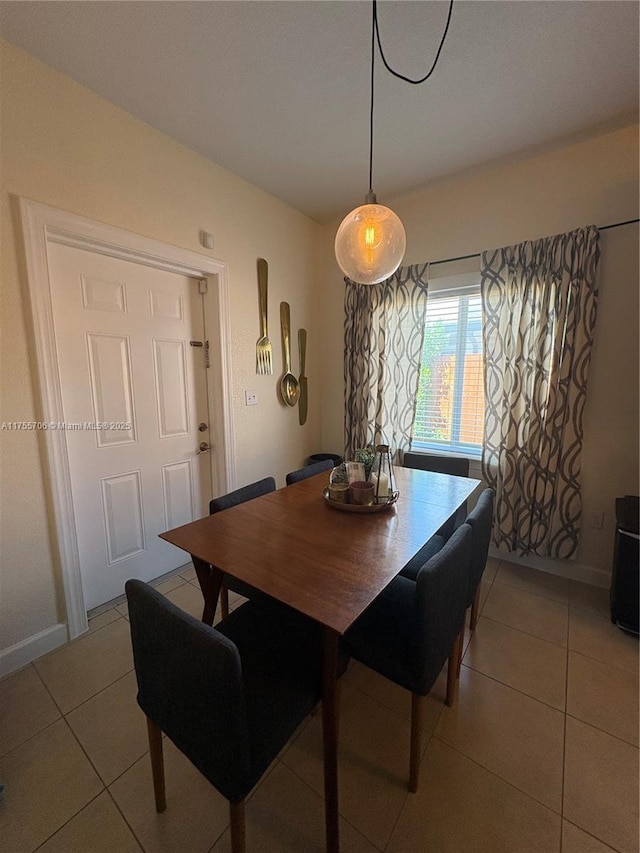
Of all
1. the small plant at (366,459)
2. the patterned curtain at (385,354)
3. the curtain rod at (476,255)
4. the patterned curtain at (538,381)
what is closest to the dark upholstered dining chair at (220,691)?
the small plant at (366,459)

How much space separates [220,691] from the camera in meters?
0.71

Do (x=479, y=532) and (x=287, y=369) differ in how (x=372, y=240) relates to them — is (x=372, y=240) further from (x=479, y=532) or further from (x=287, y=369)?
(x=287, y=369)

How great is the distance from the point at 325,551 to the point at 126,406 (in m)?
1.53

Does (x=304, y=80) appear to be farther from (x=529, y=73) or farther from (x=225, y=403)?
(x=225, y=403)

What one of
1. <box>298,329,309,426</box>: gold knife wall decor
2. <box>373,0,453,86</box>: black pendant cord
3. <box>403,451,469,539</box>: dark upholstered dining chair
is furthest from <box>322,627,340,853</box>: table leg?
<box>298,329,309,426</box>: gold knife wall decor

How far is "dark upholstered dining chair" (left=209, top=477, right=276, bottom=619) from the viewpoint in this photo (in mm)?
1474

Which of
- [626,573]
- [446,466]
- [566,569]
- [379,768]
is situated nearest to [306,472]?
[446,466]

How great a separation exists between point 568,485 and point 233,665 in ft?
7.64

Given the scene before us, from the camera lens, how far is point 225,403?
2.37 metres

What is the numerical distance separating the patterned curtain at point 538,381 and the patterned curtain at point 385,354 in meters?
0.53

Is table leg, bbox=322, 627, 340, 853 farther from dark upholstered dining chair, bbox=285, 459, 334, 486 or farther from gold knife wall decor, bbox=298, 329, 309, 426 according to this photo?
gold knife wall decor, bbox=298, 329, 309, 426

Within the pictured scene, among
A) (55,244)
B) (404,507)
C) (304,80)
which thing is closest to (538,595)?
(404,507)

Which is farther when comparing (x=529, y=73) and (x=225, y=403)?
(x=225, y=403)

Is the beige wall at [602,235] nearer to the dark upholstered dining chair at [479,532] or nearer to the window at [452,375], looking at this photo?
the window at [452,375]
